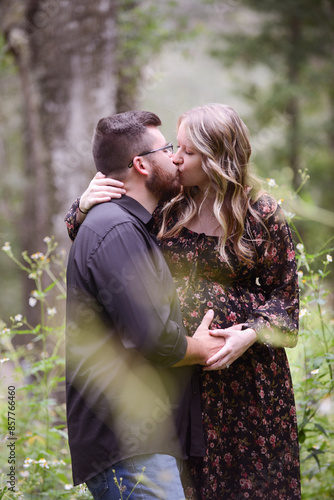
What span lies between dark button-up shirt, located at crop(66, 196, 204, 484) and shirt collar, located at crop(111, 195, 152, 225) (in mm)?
78

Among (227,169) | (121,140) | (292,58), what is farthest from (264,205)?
(292,58)

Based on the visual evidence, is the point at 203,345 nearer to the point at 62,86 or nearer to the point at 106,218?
the point at 106,218

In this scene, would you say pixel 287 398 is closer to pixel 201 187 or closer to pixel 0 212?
pixel 201 187

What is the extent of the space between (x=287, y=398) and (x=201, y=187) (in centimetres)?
104

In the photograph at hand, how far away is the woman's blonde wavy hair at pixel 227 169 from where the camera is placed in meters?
2.39

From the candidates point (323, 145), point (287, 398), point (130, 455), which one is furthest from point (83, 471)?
point (323, 145)

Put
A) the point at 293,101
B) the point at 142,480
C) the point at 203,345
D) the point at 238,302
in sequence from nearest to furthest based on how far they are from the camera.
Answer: the point at 142,480
the point at 203,345
the point at 238,302
the point at 293,101

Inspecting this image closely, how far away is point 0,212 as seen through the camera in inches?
419

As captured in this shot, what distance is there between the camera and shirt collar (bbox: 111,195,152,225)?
86.7 inches

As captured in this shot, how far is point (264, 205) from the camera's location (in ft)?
7.97

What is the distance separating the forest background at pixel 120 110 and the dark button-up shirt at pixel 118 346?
63 centimetres

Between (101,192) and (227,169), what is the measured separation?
1.91 ft

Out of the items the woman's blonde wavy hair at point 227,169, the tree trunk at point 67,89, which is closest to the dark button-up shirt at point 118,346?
the woman's blonde wavy hair at point 227,169

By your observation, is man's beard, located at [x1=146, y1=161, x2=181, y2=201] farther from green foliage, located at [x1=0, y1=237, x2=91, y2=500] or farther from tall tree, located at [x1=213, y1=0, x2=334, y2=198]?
tall tree, located at [x1=213, y1=0, x2=334, y2=198]
